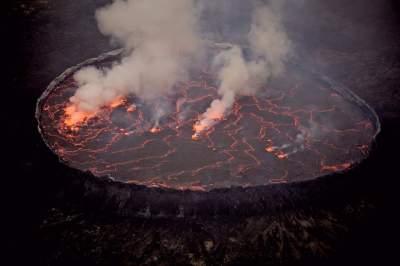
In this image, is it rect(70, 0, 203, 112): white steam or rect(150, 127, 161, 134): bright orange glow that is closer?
rect(150, 127, 161, 134): bright orange glow

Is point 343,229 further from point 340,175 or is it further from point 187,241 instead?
point 187,241

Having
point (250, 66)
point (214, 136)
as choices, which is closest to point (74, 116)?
point (214, 136)

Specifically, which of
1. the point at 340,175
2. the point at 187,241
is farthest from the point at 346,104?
the point at 187,241

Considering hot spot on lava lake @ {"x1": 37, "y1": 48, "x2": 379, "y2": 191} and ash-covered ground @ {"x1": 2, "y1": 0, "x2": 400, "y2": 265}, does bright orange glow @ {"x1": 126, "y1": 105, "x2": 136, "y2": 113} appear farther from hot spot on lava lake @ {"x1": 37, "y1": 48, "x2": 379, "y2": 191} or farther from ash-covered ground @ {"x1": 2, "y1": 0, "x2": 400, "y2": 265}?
ash-covered ground @ {"x1": 2, "y1": 0, "x2": 400, "y2": 265}

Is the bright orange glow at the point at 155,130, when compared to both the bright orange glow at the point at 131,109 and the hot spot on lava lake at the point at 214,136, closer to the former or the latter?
the hot spot on lava lake at the point at 214,136

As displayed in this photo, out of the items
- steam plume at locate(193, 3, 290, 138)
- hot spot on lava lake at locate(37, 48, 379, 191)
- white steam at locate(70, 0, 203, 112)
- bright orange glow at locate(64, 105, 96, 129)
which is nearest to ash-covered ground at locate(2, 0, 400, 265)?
hot spot on lava lake at locate(37, 48, 379, 191)

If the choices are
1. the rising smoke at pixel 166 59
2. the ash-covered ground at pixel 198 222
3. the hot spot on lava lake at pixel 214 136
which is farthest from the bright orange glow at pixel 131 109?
the ash-covered ground at pixel 198 222

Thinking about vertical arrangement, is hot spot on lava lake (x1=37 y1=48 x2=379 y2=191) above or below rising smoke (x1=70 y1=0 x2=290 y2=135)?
below

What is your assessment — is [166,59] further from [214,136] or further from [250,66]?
[214,136]
